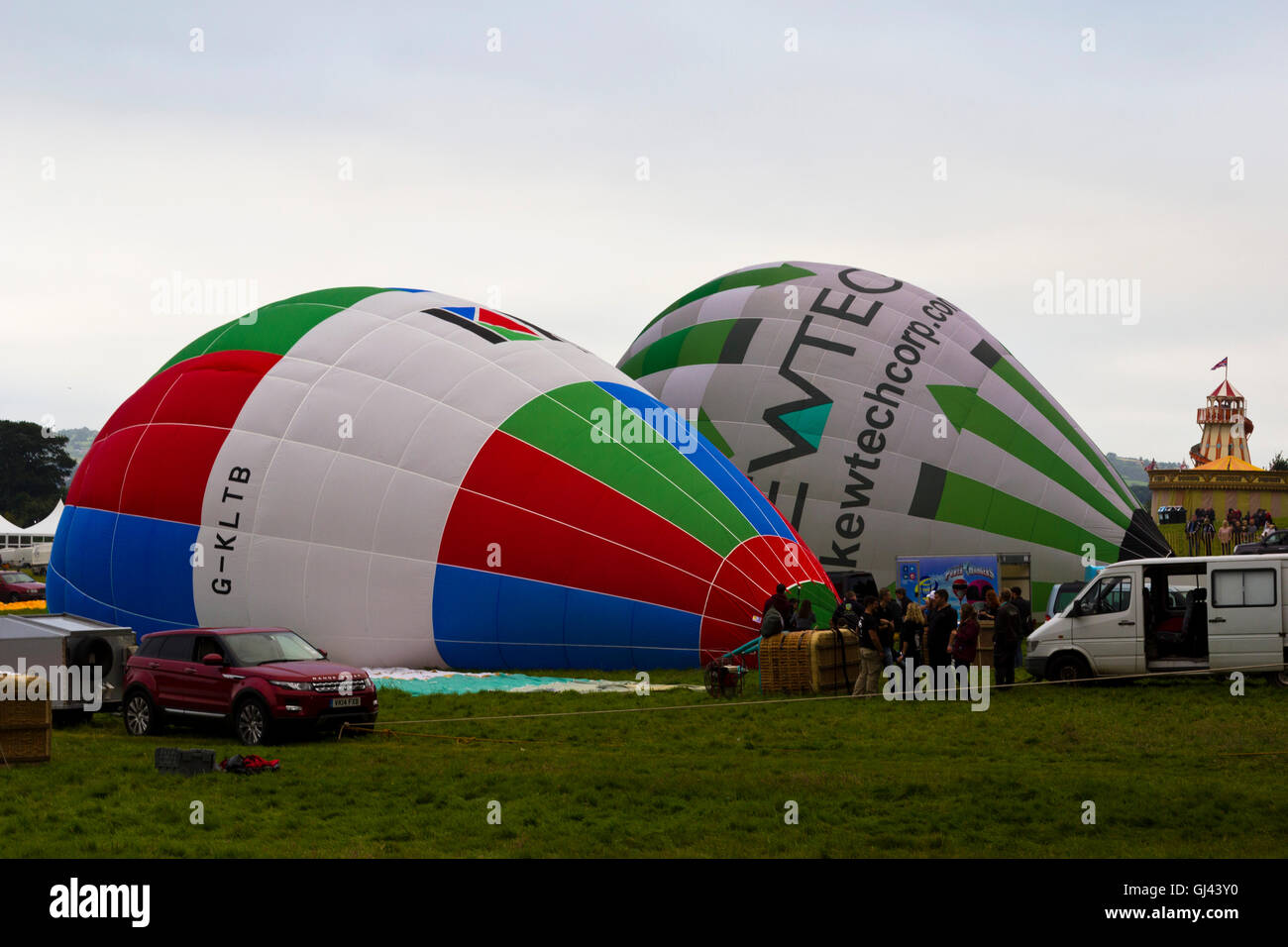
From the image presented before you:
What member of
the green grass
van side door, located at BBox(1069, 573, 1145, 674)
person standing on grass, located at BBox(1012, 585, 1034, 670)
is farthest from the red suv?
person standing on grass, located at BBox(1012, 585, 1034, 670)

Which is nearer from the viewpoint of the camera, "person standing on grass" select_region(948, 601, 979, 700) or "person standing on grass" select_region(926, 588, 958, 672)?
"person standing on grass" select_region(948, 601, 979, 700)

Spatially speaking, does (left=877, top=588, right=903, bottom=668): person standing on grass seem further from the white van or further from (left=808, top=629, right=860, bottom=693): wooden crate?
the white van

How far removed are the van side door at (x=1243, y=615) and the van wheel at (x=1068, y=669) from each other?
1621 millimetres

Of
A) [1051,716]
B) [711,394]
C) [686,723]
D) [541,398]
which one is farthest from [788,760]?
[711,394]

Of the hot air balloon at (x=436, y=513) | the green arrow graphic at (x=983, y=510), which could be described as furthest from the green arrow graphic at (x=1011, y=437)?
the hot air balloon at (x=436, y=513)

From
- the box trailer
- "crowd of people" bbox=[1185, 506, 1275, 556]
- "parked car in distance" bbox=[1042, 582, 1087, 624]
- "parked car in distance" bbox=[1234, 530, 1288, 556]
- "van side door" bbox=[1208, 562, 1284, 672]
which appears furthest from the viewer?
"crowd of people" bbox=[1185, 506, 1275, 556]

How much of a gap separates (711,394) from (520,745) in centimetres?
1524

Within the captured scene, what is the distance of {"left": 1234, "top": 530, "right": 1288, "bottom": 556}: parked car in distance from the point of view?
34031 millimetres

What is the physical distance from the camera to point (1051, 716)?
15641 millimetres

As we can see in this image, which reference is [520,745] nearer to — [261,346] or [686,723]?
[686,723]

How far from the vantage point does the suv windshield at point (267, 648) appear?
15814 mm

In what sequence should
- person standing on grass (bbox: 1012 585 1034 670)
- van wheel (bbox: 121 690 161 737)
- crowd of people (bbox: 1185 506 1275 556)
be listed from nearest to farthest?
van wheel (bbox: 121 690 161 737)
person standing on grass (bbox: 1012 585 1034 670)
crowd of people (bbox: 1185 506 1275 556)

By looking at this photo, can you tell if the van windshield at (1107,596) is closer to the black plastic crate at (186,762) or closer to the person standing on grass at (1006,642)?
the person standing on grass at (1006,642)

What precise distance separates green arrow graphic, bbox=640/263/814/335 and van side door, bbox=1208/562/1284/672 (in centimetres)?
1396
